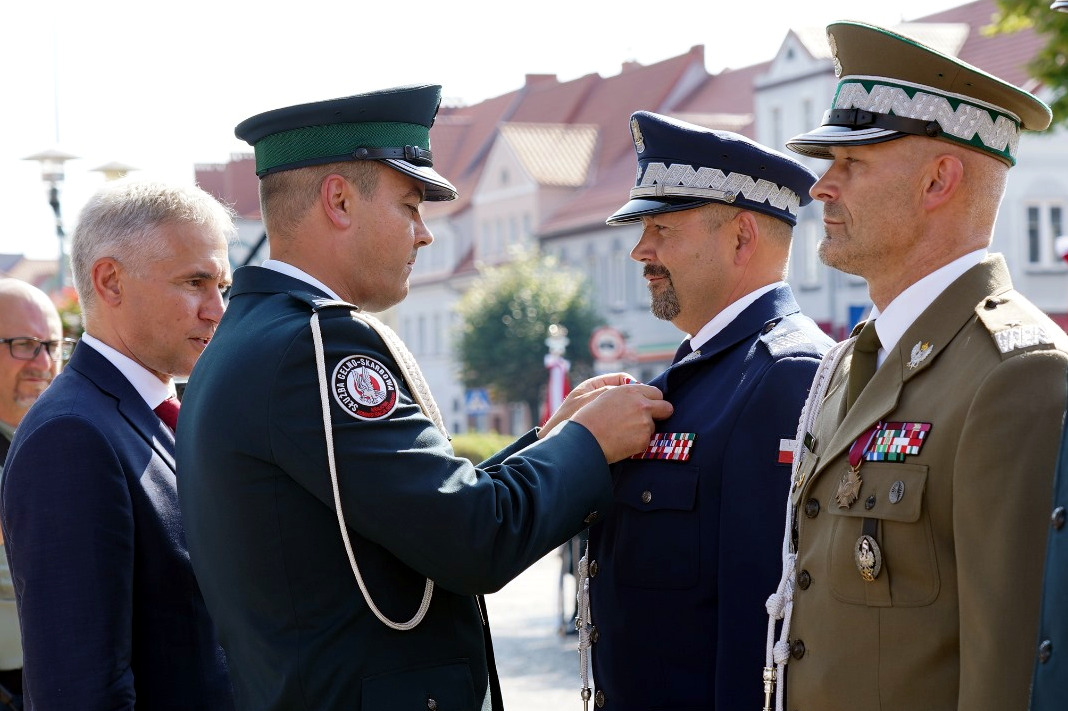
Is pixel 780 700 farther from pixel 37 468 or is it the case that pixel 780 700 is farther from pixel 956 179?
pixel 37 468

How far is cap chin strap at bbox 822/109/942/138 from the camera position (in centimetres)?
304

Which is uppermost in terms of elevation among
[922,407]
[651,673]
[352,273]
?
[352,273]

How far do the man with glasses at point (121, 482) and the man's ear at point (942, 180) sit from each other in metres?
1.90

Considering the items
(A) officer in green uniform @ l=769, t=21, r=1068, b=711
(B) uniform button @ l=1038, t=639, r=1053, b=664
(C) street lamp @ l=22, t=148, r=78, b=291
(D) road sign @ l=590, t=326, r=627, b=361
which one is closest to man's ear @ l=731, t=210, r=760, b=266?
(A) officer in green uniform @ l=769, t=21, r=1068, b=711

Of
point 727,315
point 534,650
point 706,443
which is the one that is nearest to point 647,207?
point 727,315

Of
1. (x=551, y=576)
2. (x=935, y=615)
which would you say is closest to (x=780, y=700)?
(x=935, y=615)

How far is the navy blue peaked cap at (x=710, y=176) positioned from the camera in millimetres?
3971

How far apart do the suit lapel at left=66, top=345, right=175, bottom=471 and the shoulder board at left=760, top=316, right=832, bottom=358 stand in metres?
1.59

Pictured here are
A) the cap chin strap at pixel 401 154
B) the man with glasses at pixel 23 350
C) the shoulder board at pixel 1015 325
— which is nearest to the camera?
the shoulder board at pixel 1015 325

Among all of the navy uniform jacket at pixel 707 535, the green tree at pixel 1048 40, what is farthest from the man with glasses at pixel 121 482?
the green tree at pixel 1048 40

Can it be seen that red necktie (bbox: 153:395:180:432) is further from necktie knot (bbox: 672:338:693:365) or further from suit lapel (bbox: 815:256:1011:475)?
suit lapel (bbox: 815:256:1011:475)

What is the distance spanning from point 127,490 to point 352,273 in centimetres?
77

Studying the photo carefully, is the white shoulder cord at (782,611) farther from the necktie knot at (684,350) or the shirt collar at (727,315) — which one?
the necktie knot at (684,350)

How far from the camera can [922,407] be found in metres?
2.88
